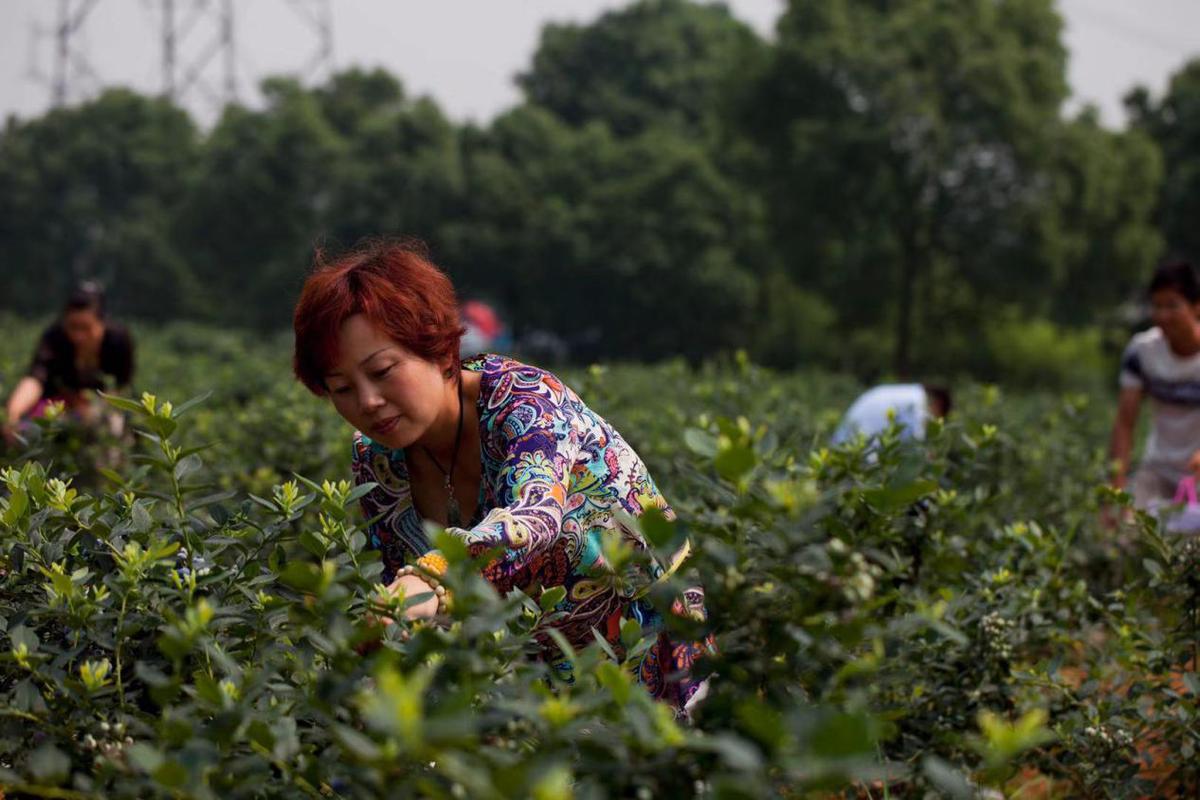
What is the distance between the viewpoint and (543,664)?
175 cm

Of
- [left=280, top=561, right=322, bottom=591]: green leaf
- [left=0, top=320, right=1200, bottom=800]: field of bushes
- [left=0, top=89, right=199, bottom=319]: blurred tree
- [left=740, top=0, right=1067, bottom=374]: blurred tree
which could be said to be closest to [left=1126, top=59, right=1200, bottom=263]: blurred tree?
[left=740, top=0, right=1067, bottom=374]: blurred tree

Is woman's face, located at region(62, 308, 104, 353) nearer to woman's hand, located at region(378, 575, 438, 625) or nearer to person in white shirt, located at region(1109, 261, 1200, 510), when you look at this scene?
person in white shirt, located at region(1109, 261, 1200, 510)

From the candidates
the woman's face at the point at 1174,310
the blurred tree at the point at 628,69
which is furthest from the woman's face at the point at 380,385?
the blurred tree at the point at 628,69

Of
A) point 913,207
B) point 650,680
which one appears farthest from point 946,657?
point 913,207

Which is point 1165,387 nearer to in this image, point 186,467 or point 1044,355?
point 186,467

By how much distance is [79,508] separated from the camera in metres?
2.27

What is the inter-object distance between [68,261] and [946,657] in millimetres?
39635

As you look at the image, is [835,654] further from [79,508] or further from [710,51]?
[710,51]

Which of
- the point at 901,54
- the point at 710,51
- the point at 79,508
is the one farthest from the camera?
the point at 710,51

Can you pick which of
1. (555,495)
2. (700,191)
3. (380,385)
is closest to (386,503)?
(380,385)

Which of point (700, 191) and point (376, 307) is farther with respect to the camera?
point (700, 191)

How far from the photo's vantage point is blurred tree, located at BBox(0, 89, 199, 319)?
3791cm

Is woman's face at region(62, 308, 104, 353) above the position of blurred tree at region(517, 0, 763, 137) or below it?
below

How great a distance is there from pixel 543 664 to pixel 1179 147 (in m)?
30.4
